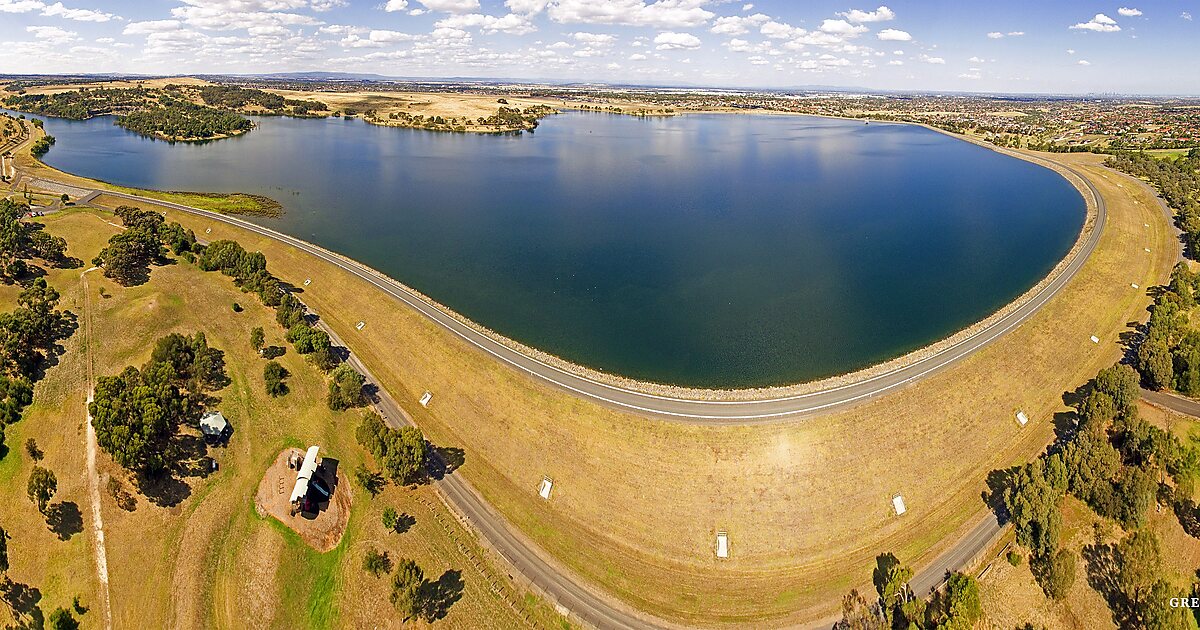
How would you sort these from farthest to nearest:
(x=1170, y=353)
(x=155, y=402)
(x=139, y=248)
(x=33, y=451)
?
(x=139, y=248) < (x=1170, y=353) < (x=155, y=402) < (x=33, y=451)

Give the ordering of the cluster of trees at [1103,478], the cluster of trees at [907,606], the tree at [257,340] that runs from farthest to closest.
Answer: the tree at [257,340]
the cluster of trees at [1103,478]
the cluster of trees at [907,606]

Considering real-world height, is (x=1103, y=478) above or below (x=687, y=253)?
below

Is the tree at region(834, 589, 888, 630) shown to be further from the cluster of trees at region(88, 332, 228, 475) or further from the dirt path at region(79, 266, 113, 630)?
the cluster of trees at region(88, 332, 228, 475)

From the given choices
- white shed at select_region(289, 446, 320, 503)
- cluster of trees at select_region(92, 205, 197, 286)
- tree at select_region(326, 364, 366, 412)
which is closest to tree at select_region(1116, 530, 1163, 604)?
Answer: white shed at select_region(289, 446, 320, 503)

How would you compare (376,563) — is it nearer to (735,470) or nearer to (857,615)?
(735,470)

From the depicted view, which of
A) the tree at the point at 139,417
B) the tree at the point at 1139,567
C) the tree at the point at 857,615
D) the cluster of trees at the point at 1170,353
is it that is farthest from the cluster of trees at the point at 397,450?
the cluster of trees at the point at 1170,353

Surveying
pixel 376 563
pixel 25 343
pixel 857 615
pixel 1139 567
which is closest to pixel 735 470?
pixel 857 615

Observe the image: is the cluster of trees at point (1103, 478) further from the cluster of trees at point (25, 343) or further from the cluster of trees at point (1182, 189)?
the cluster of trees at point (25, 343)

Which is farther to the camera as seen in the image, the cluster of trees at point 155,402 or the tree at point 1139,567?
the cluster of trees at point 155,402
